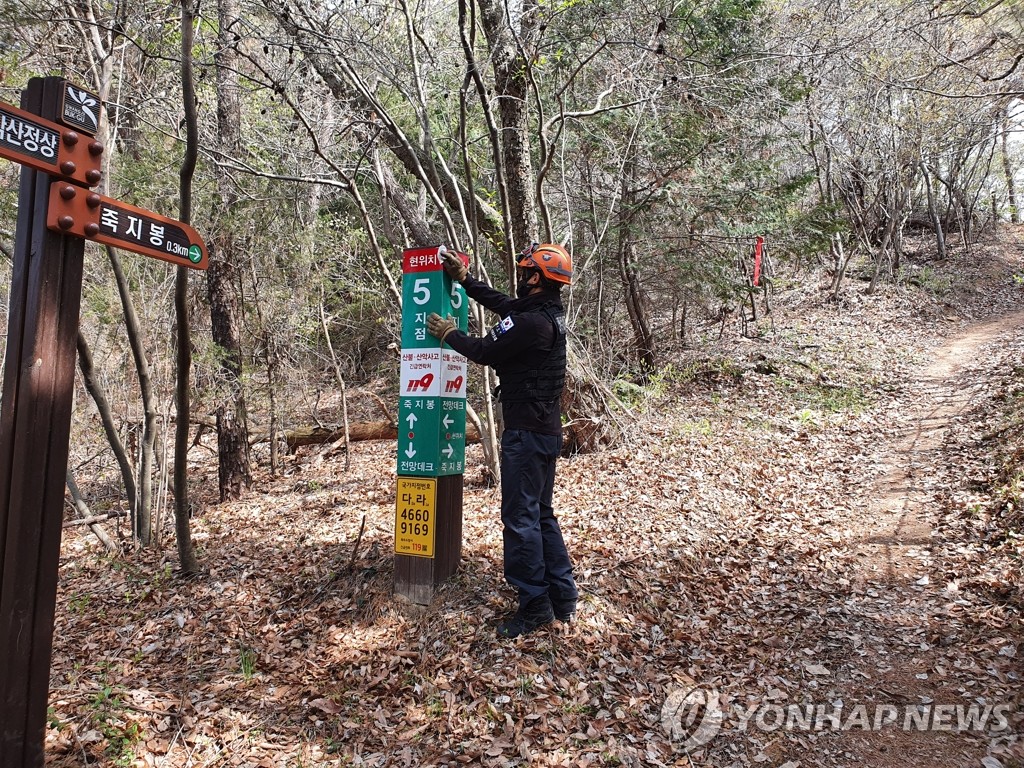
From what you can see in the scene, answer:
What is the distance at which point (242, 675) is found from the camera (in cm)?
407

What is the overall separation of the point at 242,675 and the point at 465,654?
1.54 meters

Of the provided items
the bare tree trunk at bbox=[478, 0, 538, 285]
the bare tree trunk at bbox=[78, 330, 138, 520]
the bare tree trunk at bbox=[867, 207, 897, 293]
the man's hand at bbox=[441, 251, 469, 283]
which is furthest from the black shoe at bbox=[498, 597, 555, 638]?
the bare tree trunk at bbox=[867, 207, 897, 293]

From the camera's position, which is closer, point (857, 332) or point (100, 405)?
point (100, 405)

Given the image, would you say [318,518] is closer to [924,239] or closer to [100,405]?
[100,405]

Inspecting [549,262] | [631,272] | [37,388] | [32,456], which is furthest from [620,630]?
[631,272]

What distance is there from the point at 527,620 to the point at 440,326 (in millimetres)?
2183

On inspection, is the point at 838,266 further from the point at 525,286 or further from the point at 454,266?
the point at 454,266

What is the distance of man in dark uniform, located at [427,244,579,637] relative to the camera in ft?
13.4

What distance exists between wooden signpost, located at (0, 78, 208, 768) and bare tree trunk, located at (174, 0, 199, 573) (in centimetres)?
100

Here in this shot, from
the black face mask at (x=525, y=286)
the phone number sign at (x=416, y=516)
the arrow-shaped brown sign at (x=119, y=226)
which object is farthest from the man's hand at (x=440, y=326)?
the arrow-shaped brown sign at (x=119, y=226)

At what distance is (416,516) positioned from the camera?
4555 millimetres

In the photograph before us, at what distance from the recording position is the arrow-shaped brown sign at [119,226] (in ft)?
8.99

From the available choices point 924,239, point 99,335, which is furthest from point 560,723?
point 924,239

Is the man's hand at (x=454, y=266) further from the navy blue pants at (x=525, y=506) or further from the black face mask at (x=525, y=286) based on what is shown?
the navy blue pants at (x=525, y=506)
